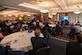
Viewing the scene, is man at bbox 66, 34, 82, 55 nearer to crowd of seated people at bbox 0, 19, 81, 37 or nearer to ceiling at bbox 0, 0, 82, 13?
crowd of seated people at bbox 0, 19, 81, 37

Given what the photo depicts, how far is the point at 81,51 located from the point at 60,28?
5246mm

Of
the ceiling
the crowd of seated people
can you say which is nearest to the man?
the crowd of seated people

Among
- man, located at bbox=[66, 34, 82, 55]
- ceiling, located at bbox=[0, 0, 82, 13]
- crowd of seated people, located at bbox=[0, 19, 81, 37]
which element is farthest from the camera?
crowd of seated people, located at bbox=[0, 19, 81, 37]

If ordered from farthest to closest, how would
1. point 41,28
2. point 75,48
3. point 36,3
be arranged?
point 41,28
point 36,3
point 75,48

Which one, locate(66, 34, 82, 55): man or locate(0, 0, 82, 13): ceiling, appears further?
locate(0, 0, 82, 13): ceiling

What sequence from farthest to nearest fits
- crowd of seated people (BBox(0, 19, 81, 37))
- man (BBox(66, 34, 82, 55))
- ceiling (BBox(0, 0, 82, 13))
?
crowd of seated people (BBox(0, 19, 81, 37)) → ceiling (BBox(0, 0, 82, 13)) → man (BBox(66, 34, 82, 55))

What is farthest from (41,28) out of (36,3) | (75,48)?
(75,48)

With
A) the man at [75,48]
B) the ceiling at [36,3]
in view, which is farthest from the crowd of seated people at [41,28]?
the man at [75,48]

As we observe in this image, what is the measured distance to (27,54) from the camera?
118 inches

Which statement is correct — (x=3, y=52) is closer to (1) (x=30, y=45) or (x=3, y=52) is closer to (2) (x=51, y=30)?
(1) (x=30, y=45)

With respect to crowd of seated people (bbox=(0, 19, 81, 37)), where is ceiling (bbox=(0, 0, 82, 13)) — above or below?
above

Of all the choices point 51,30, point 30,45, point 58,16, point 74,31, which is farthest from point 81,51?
point 58,16

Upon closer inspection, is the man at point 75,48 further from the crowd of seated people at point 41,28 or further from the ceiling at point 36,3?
the ceiling at point 36,3

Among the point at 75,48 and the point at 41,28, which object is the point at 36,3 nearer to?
the point at 41,28
